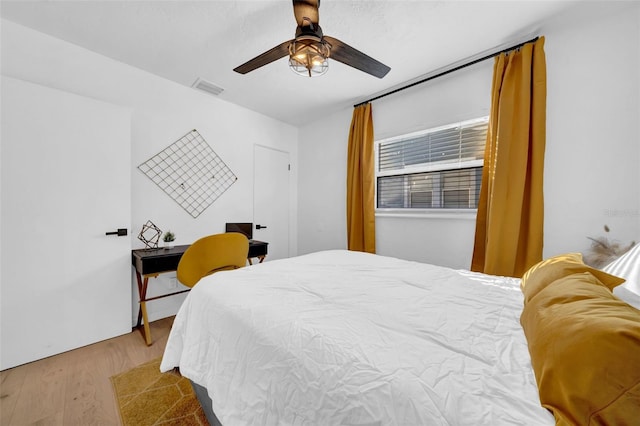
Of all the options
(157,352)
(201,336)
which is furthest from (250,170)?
(201,336)

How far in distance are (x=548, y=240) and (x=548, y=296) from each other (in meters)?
1.54

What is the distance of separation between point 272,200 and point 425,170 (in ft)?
6.98

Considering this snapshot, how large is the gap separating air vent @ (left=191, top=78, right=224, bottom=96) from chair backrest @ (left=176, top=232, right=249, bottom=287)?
1687 mm

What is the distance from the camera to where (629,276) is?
93 cm

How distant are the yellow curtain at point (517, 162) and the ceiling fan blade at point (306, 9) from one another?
5.43ft

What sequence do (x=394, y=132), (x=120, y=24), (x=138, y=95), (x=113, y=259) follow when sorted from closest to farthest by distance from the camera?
(x=120, y=24) → (x=113, y=259) → (x=138, y=95) → (x=394, y=132)

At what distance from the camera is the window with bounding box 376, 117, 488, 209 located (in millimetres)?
2357

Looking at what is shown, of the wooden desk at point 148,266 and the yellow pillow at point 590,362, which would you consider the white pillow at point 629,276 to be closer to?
the yellow pillow at point 590,362

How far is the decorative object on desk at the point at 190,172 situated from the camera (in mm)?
2535

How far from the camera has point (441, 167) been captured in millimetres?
2547

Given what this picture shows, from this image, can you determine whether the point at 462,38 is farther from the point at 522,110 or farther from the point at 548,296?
the point at 548,296

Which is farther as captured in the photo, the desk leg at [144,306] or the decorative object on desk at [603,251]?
the desk leg at [144,306]

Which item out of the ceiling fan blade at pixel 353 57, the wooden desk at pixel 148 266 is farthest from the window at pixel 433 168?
the wooden desk at pixel 148 266

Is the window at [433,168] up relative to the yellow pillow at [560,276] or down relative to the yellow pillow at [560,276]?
up
